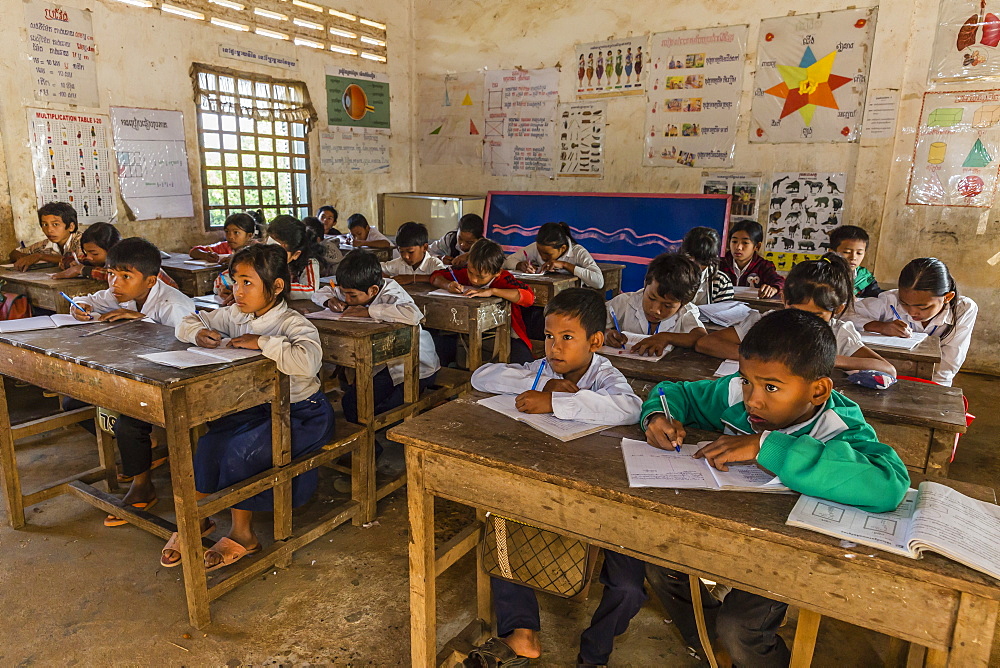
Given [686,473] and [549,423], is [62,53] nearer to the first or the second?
[549,423]

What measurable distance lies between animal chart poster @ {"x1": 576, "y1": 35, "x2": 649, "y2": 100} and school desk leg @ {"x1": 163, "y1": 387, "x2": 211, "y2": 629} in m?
5.12

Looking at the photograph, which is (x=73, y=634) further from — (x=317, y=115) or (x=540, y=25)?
(x=540, y=25)

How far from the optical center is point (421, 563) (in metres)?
1.48

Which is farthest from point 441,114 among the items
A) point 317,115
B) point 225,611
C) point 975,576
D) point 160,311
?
point 975,576

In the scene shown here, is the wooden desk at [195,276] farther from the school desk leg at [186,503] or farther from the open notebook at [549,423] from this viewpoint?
the open notebook at [549,423]

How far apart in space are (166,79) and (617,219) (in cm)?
394

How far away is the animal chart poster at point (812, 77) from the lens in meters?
4.79

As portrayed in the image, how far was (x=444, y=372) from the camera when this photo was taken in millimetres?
3154

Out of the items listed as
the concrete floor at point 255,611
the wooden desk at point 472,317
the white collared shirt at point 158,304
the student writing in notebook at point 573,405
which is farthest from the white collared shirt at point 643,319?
the white collared shirt at point 158,304

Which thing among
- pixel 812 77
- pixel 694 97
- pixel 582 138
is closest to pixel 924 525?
pixel 812 77

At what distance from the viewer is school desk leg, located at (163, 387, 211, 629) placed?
5.68 feet

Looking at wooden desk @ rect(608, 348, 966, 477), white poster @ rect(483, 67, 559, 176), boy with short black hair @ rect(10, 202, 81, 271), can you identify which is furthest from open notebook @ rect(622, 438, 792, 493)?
white poster @ rect(483, 67, 559, 176)

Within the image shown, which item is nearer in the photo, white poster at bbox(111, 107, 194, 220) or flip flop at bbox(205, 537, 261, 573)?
flip flop at bbox(205, 537, 261, 573)

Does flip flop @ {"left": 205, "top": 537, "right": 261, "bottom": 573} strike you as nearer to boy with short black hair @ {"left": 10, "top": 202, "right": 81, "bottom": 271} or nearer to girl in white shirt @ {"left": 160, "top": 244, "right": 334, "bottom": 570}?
girl in white shirt @ {"left": 160, "top": 244, "right": 334, "bottom": 570}
